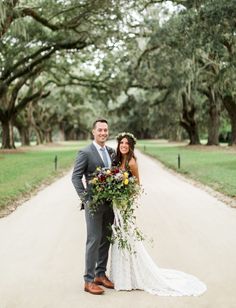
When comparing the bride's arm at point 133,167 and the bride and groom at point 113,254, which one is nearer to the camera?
the bride and groom at point 113,254

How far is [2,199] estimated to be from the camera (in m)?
11.6

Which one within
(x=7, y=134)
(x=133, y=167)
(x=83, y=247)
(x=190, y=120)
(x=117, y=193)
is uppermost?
(x=190, y=120)

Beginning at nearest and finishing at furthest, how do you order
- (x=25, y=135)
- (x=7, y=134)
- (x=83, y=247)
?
(x=83, y=247)
(x=7, y=134)
(x=25, y=135)

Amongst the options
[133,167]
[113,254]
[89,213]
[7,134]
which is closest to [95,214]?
[89,213]

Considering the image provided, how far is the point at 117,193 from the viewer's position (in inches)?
191

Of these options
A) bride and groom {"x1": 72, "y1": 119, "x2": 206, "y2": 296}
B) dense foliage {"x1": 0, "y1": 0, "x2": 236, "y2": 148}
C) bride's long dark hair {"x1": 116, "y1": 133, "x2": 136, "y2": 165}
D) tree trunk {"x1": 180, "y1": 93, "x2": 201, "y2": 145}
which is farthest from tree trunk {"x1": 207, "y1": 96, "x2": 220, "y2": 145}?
bride and groom {"x1": 72, "y1": 119, "x2": 206, "y2": 296}

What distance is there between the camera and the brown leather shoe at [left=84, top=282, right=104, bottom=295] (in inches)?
192

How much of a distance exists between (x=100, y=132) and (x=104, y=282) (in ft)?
5.09

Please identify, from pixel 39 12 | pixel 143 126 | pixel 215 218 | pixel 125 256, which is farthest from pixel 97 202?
pixel 143 126

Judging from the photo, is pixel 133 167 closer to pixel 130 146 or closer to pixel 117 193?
pixel 130 146

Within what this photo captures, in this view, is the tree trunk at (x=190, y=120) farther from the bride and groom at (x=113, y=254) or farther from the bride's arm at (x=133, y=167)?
the bride and groom at (x=113, y=254)

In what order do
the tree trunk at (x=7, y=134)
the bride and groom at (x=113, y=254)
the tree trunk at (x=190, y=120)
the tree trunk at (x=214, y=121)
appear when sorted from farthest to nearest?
the tree trunk at (x=190, y=120) < the tree trunk at (x=214, y=121) < the tree trunk at (x=7, y=134) < the bride and groom at (x=113, y=254)

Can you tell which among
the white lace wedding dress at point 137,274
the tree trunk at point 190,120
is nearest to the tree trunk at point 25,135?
the tree trunk at point 190,120

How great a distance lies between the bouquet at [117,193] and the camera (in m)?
4.84
